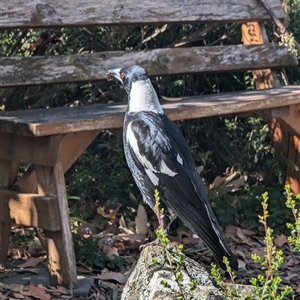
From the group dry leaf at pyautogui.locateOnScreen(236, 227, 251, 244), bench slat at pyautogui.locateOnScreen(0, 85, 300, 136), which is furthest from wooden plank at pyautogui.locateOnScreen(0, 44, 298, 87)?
dry leaf at pyautogui.locateOnScreen(236, 227, 251, 244)

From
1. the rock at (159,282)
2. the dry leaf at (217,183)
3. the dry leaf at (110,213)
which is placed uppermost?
the dry leaf at (217,183)

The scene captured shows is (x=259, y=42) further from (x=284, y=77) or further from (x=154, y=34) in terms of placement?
(x=154, y=34)

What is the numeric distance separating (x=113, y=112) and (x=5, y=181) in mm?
694

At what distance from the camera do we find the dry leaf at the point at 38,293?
3756 mm

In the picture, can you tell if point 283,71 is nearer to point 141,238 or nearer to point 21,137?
point 141,238

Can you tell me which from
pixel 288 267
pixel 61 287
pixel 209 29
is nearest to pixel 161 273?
pixel 61 287

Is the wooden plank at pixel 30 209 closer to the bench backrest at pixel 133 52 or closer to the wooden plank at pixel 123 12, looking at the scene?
the bench backrest at pixel 133 52

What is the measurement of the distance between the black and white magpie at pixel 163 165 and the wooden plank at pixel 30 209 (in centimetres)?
57

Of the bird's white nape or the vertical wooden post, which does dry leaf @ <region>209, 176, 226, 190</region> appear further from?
the bird's white nape

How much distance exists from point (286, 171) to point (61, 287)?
225 cm

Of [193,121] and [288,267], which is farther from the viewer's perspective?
[193,121]

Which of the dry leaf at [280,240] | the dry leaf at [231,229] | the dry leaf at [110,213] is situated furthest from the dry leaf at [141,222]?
the dry leaf at [280,240]

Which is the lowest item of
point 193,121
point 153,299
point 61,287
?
point 153,299

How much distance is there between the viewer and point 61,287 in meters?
3.93
